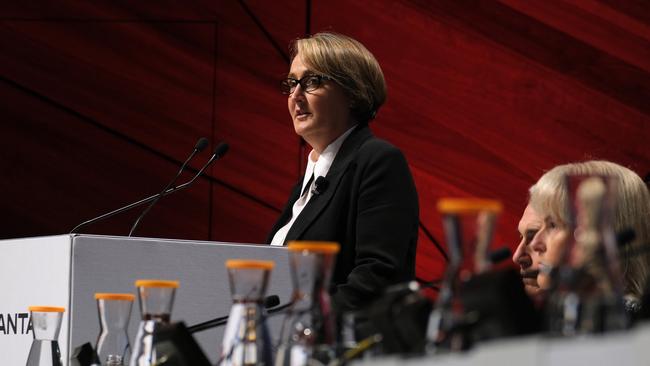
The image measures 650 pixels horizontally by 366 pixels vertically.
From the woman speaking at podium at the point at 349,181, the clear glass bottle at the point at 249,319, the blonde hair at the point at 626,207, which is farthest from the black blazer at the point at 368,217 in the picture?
the clear glass bottle at the point at 249,319

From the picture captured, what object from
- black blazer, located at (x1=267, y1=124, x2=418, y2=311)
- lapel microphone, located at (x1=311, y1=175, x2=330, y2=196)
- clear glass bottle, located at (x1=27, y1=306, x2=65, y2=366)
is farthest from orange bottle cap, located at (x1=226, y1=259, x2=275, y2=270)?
lapel microphone, located at (x1=311, y1=175, x2=330, y2=196)

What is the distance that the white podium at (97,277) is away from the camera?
212 centimetres

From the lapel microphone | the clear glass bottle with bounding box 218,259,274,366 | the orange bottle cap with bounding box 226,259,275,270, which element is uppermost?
the lapel microphone

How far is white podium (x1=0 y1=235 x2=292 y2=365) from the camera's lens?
212 centimetres

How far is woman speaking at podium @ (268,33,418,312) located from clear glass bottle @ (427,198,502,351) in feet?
3.88

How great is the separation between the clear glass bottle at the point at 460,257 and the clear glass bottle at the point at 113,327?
0.64 meters

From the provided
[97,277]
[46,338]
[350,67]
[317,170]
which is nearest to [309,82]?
[350,67]

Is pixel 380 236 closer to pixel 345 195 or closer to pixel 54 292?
pixel 345 195

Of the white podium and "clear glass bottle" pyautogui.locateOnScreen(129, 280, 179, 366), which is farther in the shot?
the white podium

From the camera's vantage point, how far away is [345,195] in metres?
2.46

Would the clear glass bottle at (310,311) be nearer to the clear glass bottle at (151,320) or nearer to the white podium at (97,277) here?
the clear glass bottle at (151,320)

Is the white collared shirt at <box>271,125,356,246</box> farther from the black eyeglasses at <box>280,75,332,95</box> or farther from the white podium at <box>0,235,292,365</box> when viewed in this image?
the white podium at <box>0,235,292,365</box>

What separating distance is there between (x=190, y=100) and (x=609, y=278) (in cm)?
381

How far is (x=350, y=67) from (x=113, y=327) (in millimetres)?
1295
